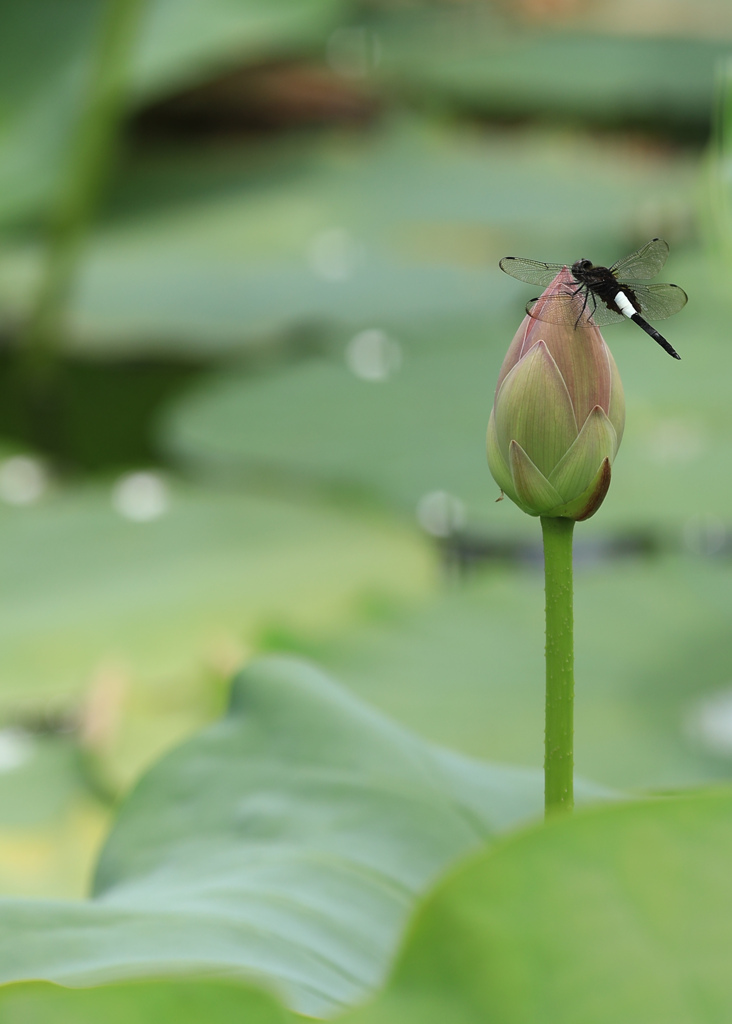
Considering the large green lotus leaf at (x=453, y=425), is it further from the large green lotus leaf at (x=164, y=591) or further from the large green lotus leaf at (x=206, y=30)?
the large green lotus leaf at (x=206, y=30)

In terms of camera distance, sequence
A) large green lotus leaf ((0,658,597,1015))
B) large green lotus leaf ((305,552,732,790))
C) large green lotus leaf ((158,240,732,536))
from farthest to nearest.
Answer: large green lotus leaf ((158,240,732,536)) < large green lotus leaf ((305,552,732,790)) < large green lotus leaf ((0,658,597,1015))

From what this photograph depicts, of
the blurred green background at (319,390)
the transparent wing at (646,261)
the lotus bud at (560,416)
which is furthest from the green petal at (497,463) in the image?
the blurred green background at (319,390)

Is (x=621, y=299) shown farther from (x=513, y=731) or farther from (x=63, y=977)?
(x=513, y=731)

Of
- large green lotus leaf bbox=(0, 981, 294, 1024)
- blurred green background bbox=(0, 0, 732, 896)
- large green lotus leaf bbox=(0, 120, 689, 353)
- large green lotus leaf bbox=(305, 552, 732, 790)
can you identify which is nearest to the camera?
large green lotus leaf bbox=(0, 981, 294, 1024)

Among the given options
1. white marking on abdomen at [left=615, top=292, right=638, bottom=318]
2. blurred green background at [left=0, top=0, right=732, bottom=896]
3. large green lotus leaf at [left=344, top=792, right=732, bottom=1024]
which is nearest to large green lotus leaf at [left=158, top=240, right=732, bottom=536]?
blurred green background at [left=0, top=0, right=732, bottom=896]

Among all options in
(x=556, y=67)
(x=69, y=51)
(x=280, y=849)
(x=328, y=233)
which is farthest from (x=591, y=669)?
(x=556, y=67)

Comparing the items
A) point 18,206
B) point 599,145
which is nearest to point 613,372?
point 18,206

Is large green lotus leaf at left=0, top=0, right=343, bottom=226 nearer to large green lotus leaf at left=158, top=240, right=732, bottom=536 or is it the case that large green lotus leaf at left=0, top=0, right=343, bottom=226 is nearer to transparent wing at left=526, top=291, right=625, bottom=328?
large green lotus leaf at left=158, top=240, right=732, bottom=536
